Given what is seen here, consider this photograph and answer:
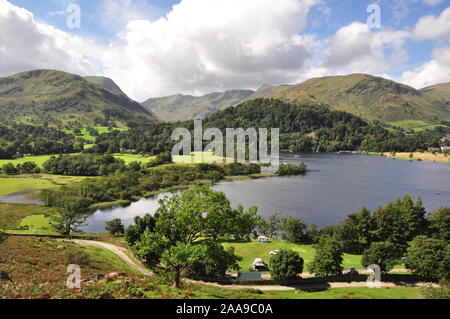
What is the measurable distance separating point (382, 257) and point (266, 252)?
888 inches

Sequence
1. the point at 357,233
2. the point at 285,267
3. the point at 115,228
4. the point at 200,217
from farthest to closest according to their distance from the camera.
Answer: the point at 115,228, the point at 357,233, the point at 285,267, the point at 200,217

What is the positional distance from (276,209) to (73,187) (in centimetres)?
8164

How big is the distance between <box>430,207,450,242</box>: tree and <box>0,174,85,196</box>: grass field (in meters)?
140

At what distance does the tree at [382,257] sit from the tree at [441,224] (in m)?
26.4

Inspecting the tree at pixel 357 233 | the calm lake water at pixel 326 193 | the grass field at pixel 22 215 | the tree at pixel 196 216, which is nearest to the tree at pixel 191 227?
the tree at pixel 196 216

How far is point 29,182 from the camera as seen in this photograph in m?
140

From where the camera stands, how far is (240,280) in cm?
4422

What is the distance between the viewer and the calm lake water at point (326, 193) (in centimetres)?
10106

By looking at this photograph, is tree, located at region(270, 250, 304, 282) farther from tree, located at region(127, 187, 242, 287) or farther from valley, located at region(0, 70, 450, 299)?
tree, located at region(127, 187, 242, 287)

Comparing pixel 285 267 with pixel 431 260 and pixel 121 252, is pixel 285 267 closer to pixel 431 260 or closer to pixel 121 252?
pixel 431 260

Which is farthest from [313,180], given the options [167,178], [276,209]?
[167,178]

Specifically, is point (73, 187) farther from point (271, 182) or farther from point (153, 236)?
point (153, 236)

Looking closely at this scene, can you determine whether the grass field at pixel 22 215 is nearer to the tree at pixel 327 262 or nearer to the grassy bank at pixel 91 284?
the grassy bank at pixel 91 284

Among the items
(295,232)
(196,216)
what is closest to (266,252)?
(295,232)
